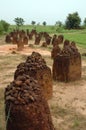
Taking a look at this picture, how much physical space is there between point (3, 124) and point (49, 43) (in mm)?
25426

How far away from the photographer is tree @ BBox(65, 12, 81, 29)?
68.9 m

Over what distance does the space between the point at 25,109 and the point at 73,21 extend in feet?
206

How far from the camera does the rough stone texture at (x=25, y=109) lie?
24.0 feet

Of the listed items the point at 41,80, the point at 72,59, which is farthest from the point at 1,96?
the point at 72,59

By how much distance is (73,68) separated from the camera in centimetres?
1517

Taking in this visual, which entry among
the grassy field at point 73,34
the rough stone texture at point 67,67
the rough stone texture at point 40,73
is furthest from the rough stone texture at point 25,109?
the grassy field at point 73,34

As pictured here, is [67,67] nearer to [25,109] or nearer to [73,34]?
[25,109]

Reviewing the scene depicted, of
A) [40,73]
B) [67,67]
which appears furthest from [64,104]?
[67,67]

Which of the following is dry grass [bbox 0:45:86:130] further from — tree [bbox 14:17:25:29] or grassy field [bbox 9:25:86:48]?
tree [bbox 14:17:25:29]

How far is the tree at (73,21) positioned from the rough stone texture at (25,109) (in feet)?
203

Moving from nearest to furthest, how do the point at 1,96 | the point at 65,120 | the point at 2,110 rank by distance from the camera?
the point at 65,120 → the point at 2,110 → the point at 1,96

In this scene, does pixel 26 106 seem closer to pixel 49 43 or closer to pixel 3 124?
pixel 3 124

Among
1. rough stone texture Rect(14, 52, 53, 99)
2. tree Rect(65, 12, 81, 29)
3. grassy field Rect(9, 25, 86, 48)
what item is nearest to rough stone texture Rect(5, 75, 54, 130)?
rough stone texture Rect(14, 52, 53, 99)

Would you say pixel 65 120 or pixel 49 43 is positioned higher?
pixel 65 120
